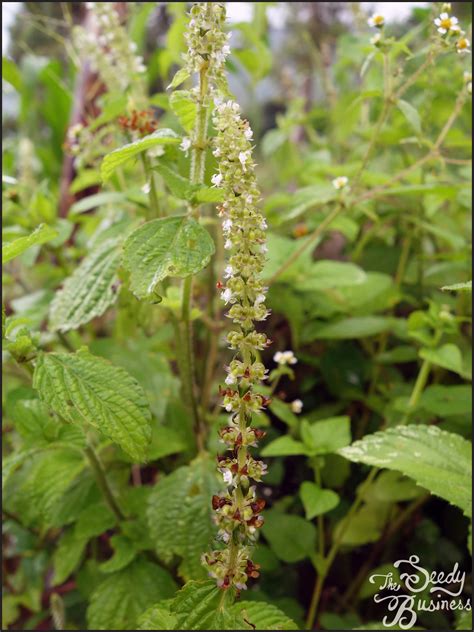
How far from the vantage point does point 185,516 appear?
2.21 ft

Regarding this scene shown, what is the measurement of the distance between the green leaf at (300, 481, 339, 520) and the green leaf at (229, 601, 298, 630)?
17 cm

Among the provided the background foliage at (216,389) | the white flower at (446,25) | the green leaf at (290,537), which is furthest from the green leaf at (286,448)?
the white flower at (446,25)

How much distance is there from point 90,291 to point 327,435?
336 mm

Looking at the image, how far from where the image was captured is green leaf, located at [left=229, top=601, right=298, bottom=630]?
0.50 meters

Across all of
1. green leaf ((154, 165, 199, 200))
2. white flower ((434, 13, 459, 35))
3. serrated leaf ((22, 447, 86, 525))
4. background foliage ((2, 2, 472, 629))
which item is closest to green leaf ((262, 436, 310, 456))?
background foliage ((2, 2, 472, 629))

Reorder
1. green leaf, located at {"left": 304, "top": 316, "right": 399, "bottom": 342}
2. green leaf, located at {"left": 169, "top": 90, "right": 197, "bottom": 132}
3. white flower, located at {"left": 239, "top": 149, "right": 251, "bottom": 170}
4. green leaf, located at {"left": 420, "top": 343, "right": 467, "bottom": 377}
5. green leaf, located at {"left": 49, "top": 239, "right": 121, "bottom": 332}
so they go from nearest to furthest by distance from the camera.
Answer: white flower, located at {"left": 239, "top": 149, "right": 251, "bottom": 170} < green leaf, located at {"left": 169, "top": 90, "right": 197, "bottom": 132} < green leaf, located at {"left": 49, "top": 239, "right": 121, "bottom": 332} < green leaf, located at {"left": 420, "top": 343, "right": 467, "bottom": 377} < green leaf, located at {"left": 304, "top": 316, "right": 399, "bottom": 342}

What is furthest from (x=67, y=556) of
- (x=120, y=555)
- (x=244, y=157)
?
(x=244, y=157)

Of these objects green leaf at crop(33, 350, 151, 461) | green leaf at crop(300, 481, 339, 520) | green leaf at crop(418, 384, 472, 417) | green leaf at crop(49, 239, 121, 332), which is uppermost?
Result: green leaf at crop(49, 239, 121, 332)

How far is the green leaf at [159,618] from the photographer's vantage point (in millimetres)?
496

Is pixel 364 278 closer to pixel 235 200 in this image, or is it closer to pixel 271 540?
pixel 271 540

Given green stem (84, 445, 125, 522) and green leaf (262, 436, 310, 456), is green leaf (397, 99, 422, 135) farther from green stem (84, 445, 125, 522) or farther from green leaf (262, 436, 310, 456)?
green stem (84, 445, 125, 522)

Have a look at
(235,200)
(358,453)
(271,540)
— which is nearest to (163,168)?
(235,200)

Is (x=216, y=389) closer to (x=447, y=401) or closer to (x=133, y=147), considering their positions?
(x=447, y=401)

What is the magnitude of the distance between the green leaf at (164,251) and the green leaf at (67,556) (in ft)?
1.48
